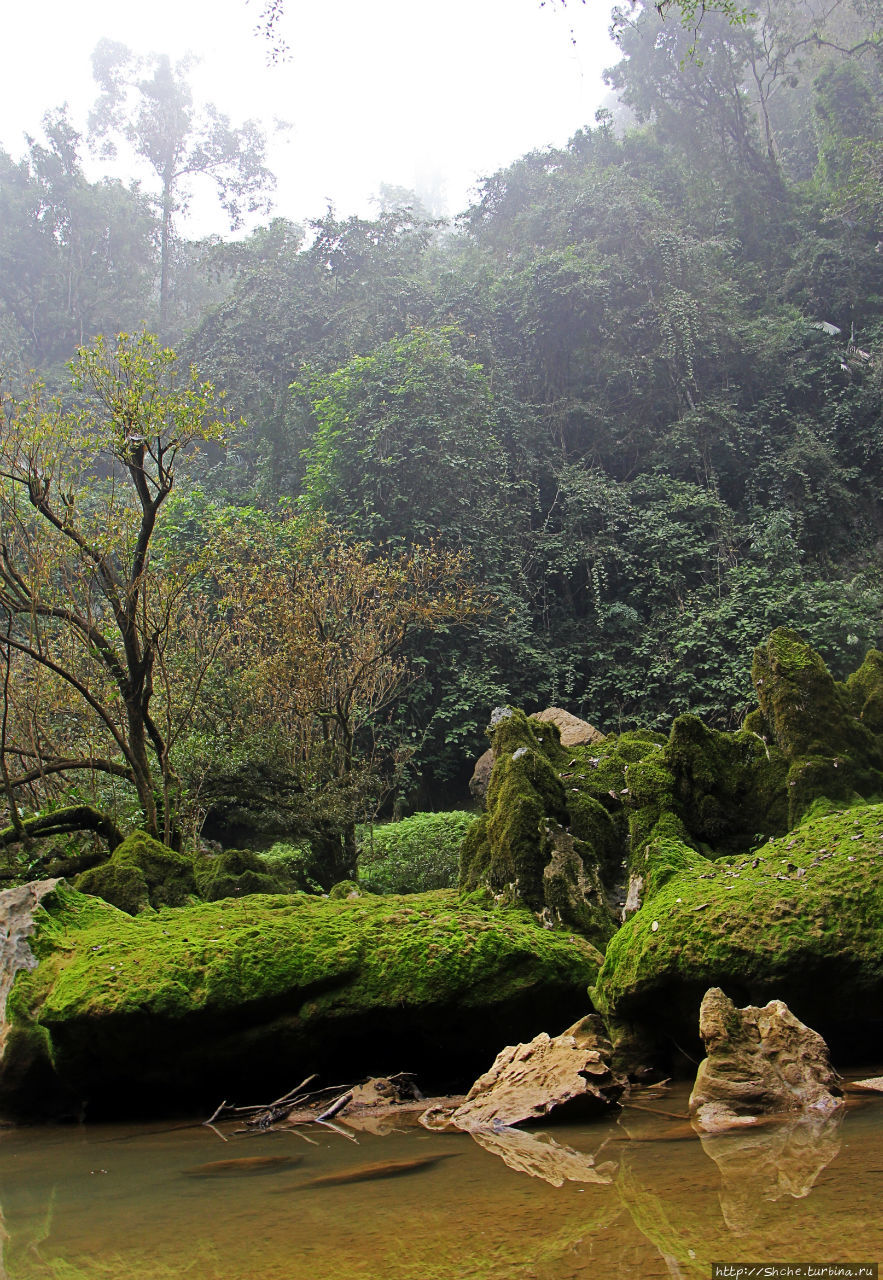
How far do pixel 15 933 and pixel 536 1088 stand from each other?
292cm

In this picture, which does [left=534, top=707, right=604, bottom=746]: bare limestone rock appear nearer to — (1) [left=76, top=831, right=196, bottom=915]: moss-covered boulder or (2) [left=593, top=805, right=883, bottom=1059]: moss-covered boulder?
(1) [left=76, top=831, right=196, bottom=915]: moss-covered boulder

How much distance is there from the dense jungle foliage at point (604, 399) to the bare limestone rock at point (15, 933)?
690 centimetres

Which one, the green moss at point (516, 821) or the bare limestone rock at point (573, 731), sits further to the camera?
the bare limestone rock at point (573, 731)

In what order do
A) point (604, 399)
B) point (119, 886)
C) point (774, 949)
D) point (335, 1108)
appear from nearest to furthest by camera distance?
1. point (335, 1108)
2. point (774, 949)
3. point (119, 886)
4. point (604, 399)

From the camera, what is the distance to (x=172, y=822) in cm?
881

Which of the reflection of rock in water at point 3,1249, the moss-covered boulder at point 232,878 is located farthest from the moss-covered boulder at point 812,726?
the reflection of rock in water at point 3,1249

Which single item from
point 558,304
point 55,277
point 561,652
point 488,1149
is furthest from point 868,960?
point 55,277

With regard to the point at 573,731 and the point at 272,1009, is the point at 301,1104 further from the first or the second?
the point at 573,731

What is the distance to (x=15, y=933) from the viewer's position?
4.57 metres

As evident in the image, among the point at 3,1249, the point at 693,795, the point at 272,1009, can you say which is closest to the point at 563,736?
the point at 693,795

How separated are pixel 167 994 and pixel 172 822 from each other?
520 centimetres

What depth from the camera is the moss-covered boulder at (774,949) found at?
3.54 m

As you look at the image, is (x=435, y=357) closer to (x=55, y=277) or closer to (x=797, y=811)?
(x=797, y=811)

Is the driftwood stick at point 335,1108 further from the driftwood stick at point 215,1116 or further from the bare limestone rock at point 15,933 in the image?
the bare limestone rock at point 15,933
